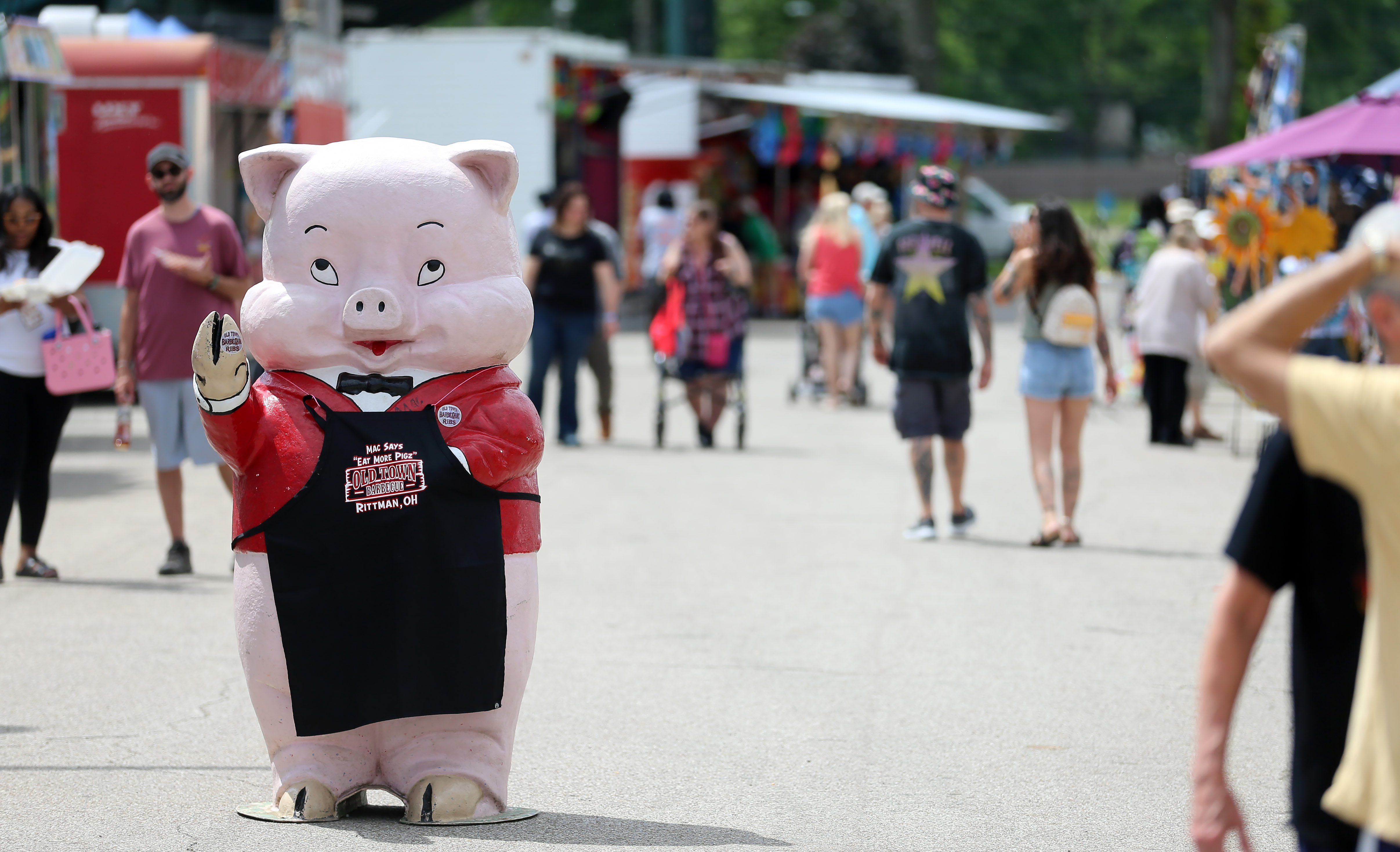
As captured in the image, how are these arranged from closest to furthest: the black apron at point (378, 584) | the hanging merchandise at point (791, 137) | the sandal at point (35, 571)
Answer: the black apron at point (378, 584)
the sandal at point (35, 571)
the hanging merchandise at point (791, 137)

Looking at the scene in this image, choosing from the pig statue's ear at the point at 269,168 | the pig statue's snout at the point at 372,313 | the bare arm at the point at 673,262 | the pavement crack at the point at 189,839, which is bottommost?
the pavement crack at the point at 189,839

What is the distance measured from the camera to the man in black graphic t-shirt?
9320mm

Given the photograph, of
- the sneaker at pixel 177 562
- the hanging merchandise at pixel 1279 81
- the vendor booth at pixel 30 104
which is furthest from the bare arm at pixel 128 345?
the hanging merchandise at pixel 1279 81

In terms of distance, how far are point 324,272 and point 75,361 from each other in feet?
12.0

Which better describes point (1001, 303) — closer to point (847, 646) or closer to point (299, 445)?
point (847, 646)

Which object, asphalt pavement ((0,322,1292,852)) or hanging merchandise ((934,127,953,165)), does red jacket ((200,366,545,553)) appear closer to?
asphalt pavement ((0,322,1292,852))

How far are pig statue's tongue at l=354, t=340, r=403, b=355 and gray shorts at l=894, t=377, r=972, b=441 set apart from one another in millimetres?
5058

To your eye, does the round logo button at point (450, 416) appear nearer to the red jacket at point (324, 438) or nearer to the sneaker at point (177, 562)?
the red jacket at point (324, 438)

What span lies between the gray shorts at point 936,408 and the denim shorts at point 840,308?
233 inches

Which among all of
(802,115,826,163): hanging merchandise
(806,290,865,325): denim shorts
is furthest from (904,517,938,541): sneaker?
(802,115,826,163): hanging merchandise

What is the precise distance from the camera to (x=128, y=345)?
320 inches

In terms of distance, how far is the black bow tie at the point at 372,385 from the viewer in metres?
4.64

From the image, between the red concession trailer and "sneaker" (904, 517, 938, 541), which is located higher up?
the red concession trailer

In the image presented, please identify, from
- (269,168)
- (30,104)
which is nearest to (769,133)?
(30,104)
